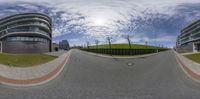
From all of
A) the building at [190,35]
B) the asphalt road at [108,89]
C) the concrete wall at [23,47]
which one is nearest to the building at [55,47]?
the concrete wall at [23,47]

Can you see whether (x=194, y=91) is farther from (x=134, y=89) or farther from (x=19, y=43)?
(x=19, y=43)

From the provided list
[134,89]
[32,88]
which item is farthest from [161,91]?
[32,88]

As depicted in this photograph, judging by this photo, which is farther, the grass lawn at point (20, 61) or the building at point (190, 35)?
the building at point (190, 35)

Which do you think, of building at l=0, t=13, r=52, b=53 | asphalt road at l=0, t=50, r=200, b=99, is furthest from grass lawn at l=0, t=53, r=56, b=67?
building at l=0, t=13, r=52, b=53

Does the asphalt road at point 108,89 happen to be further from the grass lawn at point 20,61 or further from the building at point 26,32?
the building at point 26,32

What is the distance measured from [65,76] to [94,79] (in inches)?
86.7

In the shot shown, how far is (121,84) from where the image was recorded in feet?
55.1

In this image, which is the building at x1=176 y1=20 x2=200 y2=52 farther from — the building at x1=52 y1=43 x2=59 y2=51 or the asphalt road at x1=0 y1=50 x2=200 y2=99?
the asphalt road at x1=0 y1=50 x2=200 y2=99

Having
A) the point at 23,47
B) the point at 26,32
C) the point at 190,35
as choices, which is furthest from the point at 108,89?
the point at 190,35

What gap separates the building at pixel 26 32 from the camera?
93.2 m

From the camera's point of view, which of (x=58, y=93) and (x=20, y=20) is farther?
(x=20, y=20)

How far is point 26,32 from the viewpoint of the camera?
96.9 metres

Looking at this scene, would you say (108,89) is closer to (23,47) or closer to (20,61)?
(20,61)

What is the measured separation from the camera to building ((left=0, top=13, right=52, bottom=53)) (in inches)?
3669
